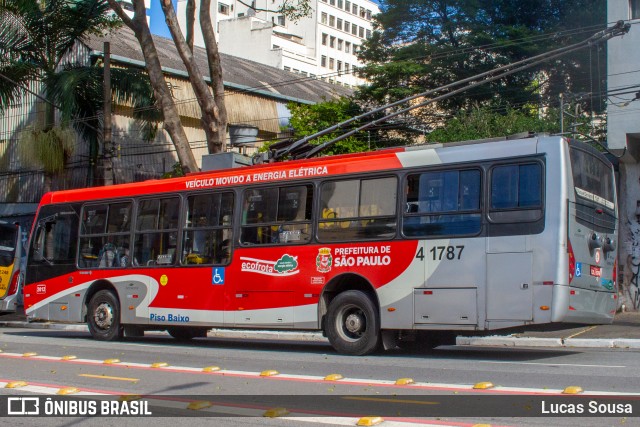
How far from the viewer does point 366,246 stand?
13.4 metres

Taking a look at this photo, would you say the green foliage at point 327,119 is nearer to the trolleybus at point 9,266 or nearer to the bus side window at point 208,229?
the trolleybus at point 9,266

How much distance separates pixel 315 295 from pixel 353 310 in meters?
A: 0.75

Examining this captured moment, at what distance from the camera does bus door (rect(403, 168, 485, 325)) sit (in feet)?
40.3

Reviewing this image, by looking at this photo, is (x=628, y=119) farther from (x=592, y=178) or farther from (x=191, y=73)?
(x=191, y=73)

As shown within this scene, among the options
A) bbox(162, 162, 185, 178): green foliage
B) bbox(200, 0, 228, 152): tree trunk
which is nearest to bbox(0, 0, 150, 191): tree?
bbox(162, 162, 185, 178): green foliage

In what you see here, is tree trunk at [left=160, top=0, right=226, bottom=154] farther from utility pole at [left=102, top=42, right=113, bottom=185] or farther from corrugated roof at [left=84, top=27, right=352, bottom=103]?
corrugated roof at [left=84, top=27, right=352, bottom=103]

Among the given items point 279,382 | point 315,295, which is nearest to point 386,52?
point 315,295

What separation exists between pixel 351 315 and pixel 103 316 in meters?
6.37

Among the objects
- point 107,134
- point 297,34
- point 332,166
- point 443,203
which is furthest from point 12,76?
point 297,34

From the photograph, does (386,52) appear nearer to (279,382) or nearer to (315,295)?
(315,295)

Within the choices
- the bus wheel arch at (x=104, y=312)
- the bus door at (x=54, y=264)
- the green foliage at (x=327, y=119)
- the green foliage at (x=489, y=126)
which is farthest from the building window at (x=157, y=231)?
the green foliage at (x=327, y=119)

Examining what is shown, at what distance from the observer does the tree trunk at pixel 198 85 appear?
909 inches

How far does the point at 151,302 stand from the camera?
16562mm

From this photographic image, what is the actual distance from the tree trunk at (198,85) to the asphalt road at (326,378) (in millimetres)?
9074
